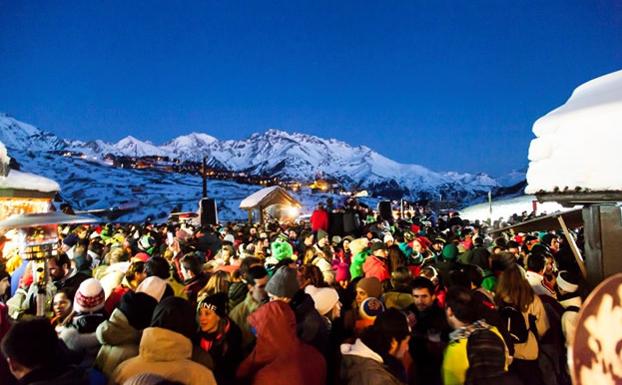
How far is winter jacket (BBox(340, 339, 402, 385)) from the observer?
268 cm

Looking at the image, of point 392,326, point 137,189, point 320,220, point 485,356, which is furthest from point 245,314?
point 137,189

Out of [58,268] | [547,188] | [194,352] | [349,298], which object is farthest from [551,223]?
[58,268]

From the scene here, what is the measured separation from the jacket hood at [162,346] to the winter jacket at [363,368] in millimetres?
1082

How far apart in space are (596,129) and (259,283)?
3432mm

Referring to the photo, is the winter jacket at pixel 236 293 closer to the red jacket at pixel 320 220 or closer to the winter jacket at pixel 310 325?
the winter jacket at pixel 310 325

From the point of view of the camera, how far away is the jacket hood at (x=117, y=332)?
3059 mm

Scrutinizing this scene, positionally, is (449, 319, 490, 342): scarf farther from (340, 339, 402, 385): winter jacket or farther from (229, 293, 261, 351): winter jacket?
(229, 293, 261, 351): winter jacket

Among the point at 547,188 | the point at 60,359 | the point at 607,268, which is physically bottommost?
the point at 60,359

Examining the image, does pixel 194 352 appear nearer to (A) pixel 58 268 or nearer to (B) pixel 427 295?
(B) pixel 427 295

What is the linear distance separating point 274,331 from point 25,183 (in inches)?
370

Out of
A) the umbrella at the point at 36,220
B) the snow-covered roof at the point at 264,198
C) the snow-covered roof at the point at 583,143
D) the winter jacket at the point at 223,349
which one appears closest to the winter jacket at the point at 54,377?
the winter jacket at the point at 223,349

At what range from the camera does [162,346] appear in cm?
253

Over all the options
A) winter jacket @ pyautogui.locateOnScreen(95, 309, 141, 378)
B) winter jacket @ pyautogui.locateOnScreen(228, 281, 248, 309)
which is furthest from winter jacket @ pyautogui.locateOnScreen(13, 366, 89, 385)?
winter jacket @ pyautogui.locateOnScreen(228, 281, 248, 309)

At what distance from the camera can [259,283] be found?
4.56m
